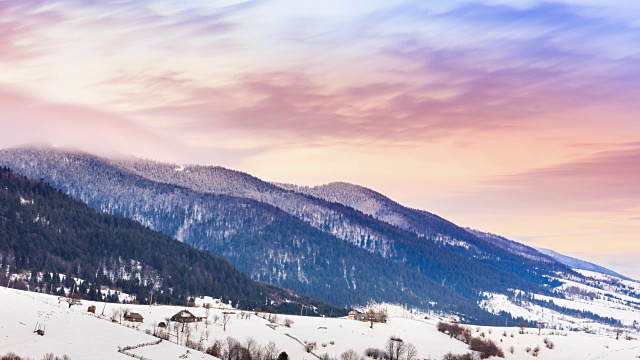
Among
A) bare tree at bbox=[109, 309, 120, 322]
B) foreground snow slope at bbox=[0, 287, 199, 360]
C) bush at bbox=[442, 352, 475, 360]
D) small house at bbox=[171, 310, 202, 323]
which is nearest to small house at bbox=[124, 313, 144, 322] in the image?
bare tree at bbox=[109, 309, 120, 322]

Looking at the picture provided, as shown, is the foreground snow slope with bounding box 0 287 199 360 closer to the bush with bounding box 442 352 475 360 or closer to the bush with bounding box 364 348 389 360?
the bush with bounding box 364 348 389 360

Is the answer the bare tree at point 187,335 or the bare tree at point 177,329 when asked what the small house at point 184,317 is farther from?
the bare tree at point 187,335

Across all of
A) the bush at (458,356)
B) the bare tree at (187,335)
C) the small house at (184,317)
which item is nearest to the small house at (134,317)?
the small house at (184,317)

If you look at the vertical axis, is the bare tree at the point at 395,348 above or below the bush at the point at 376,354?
above

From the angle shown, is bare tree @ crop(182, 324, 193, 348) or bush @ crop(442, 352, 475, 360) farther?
bush @ crop(442, 352, 475, 360)

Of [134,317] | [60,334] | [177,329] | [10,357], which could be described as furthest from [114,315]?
[10,357]

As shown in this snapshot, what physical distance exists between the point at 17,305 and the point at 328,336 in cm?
7955

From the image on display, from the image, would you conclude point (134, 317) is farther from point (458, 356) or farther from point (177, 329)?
point (458, 356)

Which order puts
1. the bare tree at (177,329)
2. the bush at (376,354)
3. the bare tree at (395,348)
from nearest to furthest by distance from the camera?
the bare tree at (177,329) → the bush at (376,354) → the bare tree at (395,348)

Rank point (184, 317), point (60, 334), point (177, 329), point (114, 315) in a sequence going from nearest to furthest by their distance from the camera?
point (60, 334) < point (177, 329) < point (114, 315) < point (184, 317)

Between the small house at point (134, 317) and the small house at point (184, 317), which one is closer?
the small house at point (134, 317)

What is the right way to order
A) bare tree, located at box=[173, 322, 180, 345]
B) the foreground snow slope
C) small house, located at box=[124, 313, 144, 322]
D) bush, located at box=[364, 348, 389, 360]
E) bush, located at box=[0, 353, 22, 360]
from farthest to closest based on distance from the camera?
1. bush, located at box=[364, 348, 389, 360]
2. small house, located at box=[124, 313, 144, 322]
3. bare tree, located at box=[173, 322, 180, 345]
4. the foreground snow slope
5. bush, located at box=[0, 353, 22, 360]

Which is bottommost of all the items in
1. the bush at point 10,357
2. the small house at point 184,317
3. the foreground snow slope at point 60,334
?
the bush at point 10,357

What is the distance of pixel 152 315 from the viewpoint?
643ft
